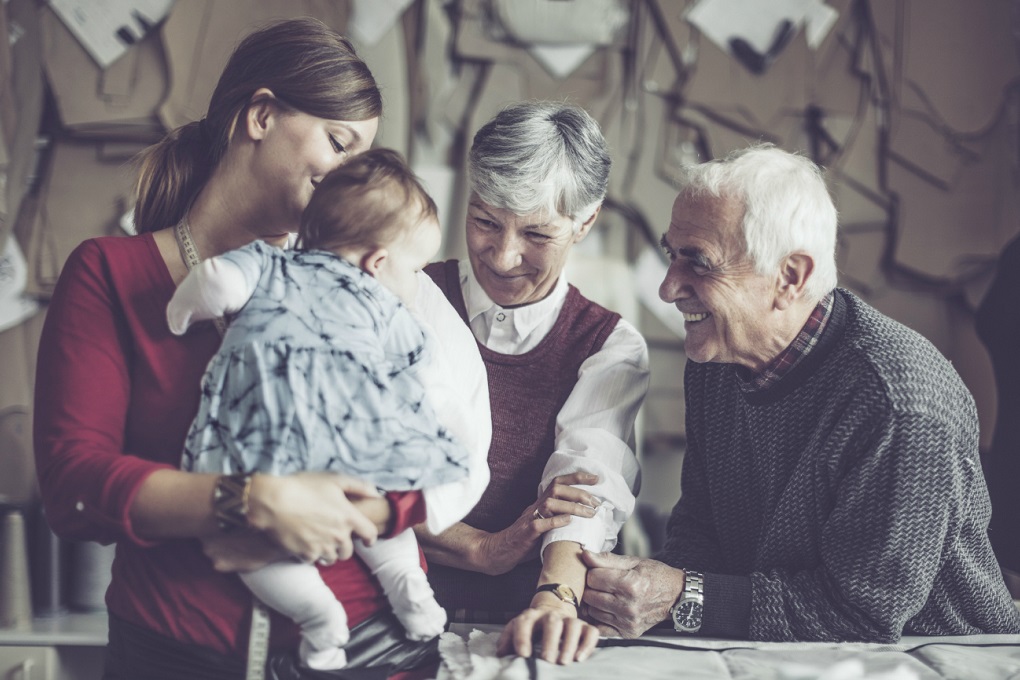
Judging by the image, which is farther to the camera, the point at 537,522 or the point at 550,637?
the point at 537,522

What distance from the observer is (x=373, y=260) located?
119cm

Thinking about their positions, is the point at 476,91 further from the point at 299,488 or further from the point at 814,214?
the point at 299,488

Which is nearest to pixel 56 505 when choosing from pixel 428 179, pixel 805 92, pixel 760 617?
pixel 760 617

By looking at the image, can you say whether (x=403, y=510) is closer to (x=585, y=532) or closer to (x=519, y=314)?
(x=585, y=532)

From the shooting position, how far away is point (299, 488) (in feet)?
3.53

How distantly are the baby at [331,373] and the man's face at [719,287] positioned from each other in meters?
0.61

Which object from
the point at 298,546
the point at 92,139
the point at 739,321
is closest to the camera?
the point at 298,546

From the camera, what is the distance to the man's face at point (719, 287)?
1.61 meters

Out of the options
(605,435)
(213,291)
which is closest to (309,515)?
(213,291)

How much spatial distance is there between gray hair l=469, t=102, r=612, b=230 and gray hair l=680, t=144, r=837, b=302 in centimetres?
20

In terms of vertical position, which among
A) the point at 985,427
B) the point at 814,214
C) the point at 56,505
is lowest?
the point at 985,427

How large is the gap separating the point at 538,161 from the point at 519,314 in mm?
298

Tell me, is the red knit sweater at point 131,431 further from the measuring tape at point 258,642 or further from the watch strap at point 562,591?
A: the watch strap at point 562,591

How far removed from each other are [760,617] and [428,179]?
1.76m
